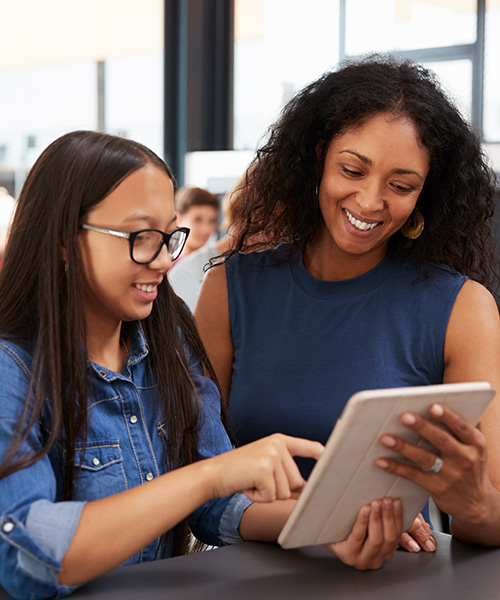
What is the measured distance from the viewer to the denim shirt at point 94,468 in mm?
934

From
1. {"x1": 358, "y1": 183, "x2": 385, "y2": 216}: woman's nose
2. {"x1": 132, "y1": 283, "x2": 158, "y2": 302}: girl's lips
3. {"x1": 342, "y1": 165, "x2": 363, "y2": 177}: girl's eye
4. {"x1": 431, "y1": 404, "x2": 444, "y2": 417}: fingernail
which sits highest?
{"x1": 342, "y1": 165, "x2": 363, "y2": 177}: girl's eye

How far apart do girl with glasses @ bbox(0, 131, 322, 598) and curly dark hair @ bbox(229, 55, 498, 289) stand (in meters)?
0.40

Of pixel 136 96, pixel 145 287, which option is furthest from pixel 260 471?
pixel 136 96

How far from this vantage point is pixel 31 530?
3.06 ft

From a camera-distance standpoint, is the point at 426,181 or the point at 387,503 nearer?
the point at 387,503

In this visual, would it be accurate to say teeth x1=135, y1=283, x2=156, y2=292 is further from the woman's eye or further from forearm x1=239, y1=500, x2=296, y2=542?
the woman's eye

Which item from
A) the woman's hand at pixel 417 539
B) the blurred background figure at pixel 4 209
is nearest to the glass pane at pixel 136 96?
the blurred background figure at pixel 4 209

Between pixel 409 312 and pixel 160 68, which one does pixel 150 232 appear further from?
pixel 160 68

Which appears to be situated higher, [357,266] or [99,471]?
[357,266]

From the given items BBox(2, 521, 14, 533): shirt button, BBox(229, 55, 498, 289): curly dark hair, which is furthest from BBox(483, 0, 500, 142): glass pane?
BBox(2, 521, 14, 533): shirt button

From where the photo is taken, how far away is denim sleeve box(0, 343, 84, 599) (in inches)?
36.4

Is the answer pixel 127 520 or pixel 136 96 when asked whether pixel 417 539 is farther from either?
pixel 136 96

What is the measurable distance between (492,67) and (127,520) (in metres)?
4.03


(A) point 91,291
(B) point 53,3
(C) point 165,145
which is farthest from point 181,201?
(A) point 91,291
